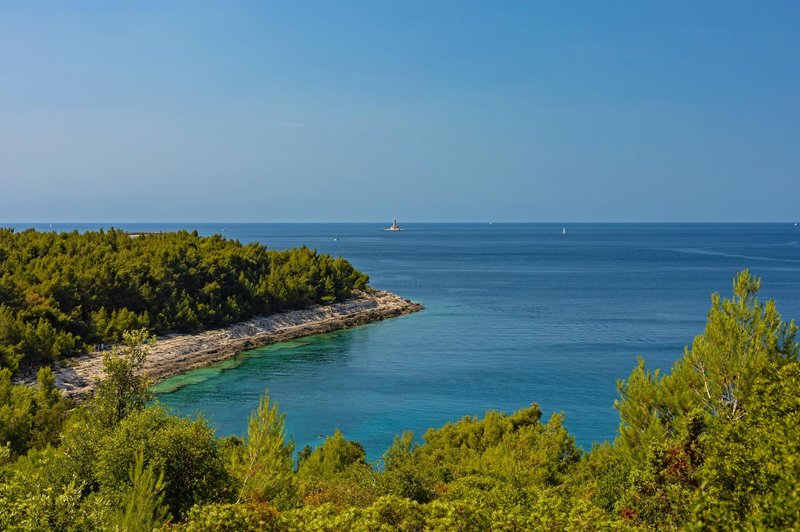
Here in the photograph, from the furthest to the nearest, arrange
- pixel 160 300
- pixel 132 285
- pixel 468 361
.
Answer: pixel 160 300, pixel 132 285, pixel 468 361

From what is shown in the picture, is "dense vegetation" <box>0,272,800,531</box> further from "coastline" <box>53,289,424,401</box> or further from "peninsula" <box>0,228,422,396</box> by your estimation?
"peninsula" <box>0,228,422,396</box>

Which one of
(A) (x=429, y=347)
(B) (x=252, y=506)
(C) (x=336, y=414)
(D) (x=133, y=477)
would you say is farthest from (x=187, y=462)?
(A) (x=429, y=347)

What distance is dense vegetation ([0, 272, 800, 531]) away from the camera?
999cm

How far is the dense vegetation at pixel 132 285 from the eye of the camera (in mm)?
42469

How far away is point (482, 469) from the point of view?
21.2 meters

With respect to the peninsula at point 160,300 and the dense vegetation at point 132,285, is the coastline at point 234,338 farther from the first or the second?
the dense vegetation at point 132,285

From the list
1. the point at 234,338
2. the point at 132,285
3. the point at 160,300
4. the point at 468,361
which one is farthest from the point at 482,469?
the point at 160,300

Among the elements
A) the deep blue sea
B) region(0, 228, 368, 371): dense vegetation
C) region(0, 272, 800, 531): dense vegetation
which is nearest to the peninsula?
region(0, 228, 368, 371): dense vegetation

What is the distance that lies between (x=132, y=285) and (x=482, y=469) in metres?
39.9

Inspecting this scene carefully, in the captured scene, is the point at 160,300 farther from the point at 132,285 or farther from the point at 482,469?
the point at 482,469

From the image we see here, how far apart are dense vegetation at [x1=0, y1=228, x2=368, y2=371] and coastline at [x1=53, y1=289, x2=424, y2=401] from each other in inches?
57.7

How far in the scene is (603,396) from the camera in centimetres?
3934

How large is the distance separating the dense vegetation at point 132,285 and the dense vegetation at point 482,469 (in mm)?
18397

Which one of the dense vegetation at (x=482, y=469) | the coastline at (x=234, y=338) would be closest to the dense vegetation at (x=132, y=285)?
the coastline at (x=234, y=338)
